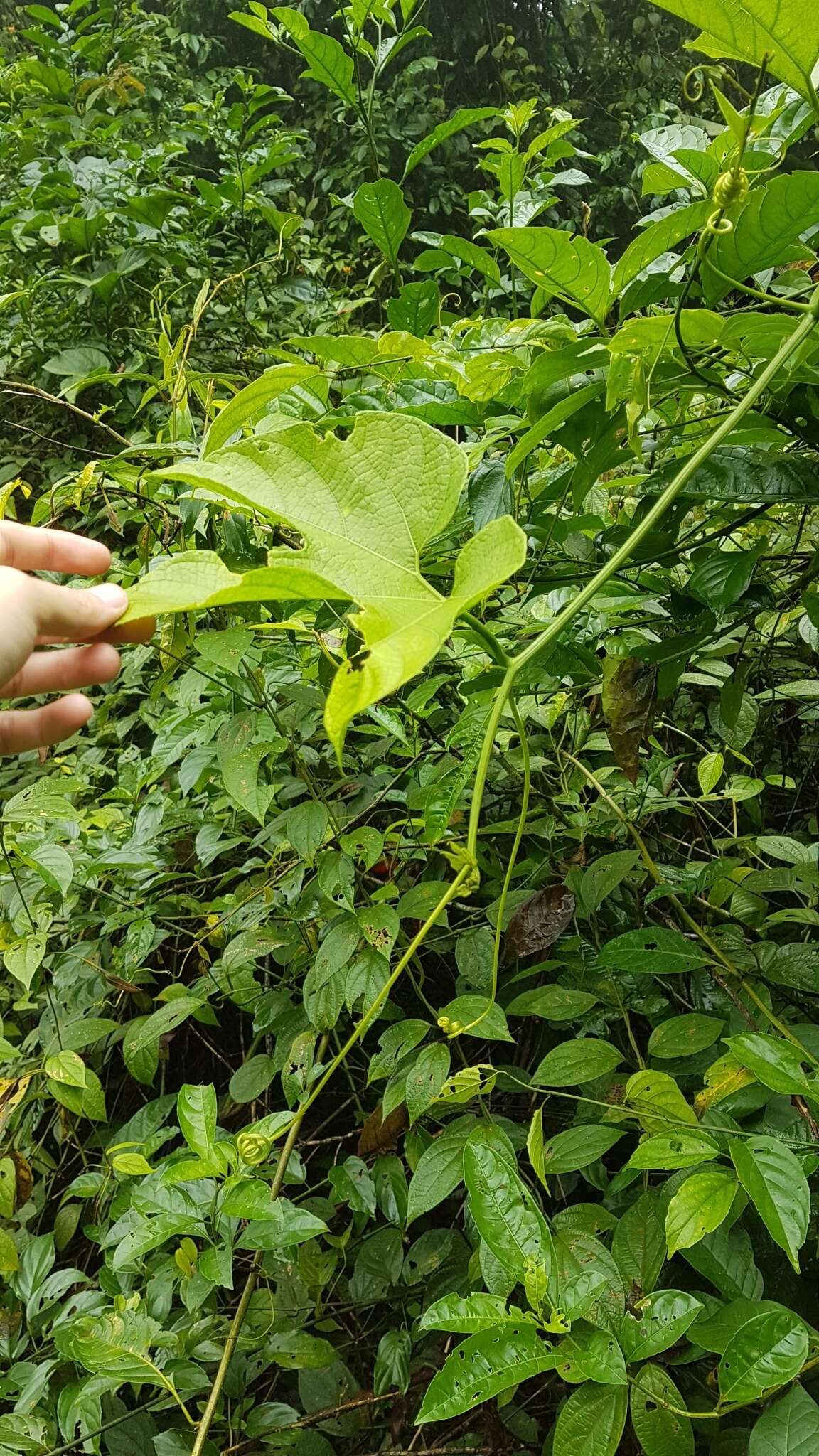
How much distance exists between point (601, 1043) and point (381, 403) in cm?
50

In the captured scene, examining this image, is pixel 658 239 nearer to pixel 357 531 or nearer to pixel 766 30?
pixel 766 30

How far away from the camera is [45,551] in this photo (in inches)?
18.9

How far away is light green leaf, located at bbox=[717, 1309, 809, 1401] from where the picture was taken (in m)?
0.48

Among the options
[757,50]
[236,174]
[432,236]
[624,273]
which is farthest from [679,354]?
[236,174]

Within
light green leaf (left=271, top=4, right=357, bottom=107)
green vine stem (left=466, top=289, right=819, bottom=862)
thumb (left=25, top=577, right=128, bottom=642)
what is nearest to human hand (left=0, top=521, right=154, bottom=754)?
thumb (left=25, top=577, right=128, bottom=642)

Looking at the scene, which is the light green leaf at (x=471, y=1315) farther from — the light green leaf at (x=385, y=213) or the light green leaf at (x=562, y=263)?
the light green leaf at (x=385, y=213)

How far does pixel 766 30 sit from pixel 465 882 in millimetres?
397

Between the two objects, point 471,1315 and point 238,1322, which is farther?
point 238,1322

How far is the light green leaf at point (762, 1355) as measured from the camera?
477mm

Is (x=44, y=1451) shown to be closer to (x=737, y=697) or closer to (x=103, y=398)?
(x=737, y=697)

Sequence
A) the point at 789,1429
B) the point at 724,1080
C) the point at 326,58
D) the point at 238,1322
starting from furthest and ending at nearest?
the point at 326,58, the point at 238,1322, the point at 724,1080, the point at 789,1429

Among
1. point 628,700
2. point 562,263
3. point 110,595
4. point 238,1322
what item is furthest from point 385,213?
point 238,1322

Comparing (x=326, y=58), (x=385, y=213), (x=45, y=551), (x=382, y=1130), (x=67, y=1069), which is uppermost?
(x=326, y=58)

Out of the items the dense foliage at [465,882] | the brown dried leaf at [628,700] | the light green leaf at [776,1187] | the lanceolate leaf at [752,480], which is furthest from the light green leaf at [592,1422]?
the lanceolate leaf at [752,480]
